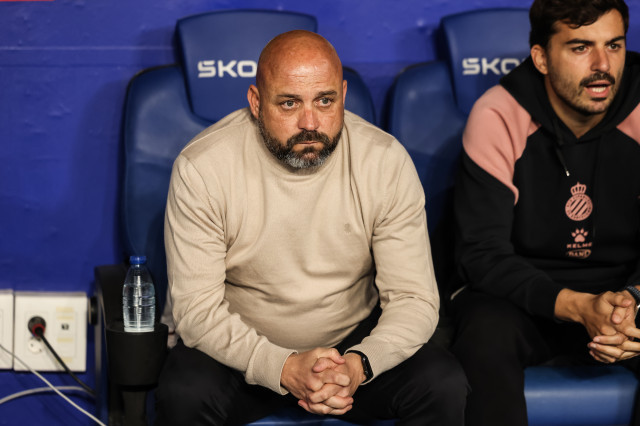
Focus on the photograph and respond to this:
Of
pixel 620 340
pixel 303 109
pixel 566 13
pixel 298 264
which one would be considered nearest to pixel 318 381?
pixel 298 264

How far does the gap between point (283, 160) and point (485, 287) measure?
1.89 feet

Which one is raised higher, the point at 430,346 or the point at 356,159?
the point at 356,159

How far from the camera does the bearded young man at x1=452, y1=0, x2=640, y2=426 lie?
2035 mm

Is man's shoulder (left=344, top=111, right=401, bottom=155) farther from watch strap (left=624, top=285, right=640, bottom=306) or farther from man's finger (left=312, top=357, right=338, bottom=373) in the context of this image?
watch strap (left=624, top=285, right=640, bottom=306)

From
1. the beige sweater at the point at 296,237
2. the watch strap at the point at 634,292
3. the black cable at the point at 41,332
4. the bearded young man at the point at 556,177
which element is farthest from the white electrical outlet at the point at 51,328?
the watch strap at the point at 634,292

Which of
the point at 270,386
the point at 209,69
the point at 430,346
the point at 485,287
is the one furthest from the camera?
the point at 209,69

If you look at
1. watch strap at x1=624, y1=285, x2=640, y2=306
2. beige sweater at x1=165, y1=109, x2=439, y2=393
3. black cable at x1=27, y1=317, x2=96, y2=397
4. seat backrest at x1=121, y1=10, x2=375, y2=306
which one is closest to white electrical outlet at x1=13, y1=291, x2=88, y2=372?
black cable at x1=27, y1=317, x2=96, y2=397

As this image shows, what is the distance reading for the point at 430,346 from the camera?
186 cm

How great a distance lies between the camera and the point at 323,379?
168 centimetres

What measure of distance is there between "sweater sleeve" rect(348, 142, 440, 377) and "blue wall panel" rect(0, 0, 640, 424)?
63cm

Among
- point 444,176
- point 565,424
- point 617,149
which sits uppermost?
point 617,149

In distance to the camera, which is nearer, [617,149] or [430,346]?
[430,346]

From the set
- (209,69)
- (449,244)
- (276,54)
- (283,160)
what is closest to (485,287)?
(449,244)

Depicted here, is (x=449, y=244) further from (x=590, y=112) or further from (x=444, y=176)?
(x=590, y=112)
